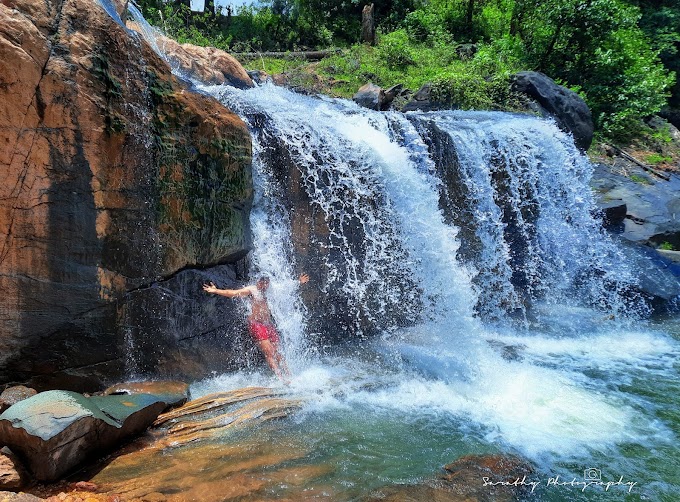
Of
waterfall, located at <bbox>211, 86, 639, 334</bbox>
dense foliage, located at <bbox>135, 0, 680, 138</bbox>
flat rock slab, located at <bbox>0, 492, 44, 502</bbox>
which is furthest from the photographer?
dense foliage, located at <bbox>135, 0, 680, 138</bbox>

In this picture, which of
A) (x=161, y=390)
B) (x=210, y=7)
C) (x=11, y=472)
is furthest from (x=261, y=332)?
(x=210, y=7)

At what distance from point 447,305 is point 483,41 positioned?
1430 cm

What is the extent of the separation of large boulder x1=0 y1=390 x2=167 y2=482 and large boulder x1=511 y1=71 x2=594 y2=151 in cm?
1086

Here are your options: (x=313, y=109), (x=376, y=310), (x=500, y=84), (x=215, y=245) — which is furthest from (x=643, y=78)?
(x=215, y=245)

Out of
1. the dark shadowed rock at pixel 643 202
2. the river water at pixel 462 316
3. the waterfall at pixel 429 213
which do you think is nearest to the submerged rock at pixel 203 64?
the river water at pixel 462 316

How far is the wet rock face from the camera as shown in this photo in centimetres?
425

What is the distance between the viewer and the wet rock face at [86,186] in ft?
14.0

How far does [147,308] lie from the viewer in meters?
5.04

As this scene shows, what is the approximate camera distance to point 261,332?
5602 millimetres

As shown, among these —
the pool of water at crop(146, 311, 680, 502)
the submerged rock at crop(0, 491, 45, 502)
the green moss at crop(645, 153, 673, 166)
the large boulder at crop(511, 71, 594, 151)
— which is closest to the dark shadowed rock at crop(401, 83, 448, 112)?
the large boulder at crop(511, 71, 594, 151)

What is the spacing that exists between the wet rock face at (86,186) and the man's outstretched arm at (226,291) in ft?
0.96

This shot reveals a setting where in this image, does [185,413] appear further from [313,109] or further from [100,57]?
[313,109]

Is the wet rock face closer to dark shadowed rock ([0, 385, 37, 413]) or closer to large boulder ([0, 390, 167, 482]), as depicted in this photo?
dark shadowed rock ([0, 385, 37, 413])

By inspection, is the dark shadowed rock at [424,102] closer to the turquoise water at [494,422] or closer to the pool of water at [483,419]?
the pool of water at [483,419]
